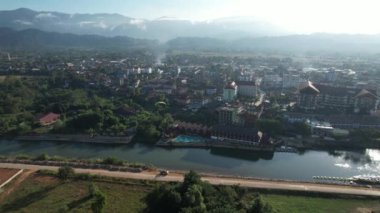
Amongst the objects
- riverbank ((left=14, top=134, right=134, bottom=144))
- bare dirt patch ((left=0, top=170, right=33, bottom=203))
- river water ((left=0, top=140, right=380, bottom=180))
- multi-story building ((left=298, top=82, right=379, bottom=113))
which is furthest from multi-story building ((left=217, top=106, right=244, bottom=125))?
bare dirt patch ((left=0, top=170, right=33, bottom=203))

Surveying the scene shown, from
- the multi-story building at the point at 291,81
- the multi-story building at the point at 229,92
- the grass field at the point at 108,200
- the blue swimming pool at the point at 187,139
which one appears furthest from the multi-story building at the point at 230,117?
the multi-story building at the point at 291,81

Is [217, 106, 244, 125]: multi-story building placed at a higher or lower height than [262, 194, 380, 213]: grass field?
higher

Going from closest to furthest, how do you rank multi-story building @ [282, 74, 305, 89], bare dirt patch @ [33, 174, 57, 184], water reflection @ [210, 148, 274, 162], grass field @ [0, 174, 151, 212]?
grass field @ [0, 174, 151, 212] < bare dirt patch @ [33, 174, 57, 184] < water reflection @ [210, 148, 274, 162] < multi-story building @ [282, 74, 305, 89]

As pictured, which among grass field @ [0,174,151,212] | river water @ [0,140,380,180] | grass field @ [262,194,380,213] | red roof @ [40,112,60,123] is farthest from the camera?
red roof @ [40,112,60,123]

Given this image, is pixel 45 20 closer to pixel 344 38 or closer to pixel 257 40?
pixel 257 40

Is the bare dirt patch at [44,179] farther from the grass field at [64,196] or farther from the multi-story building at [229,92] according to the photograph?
the multi-story building at [229,92]

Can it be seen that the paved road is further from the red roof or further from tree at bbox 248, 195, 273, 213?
the red roof

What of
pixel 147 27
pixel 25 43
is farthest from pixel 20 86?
pixel 147 27
